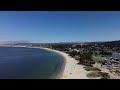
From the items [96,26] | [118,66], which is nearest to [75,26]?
[96,26]

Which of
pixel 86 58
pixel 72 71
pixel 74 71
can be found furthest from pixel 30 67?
pixel 86 58

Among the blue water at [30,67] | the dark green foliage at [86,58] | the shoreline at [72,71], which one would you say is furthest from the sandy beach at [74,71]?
the blue water at [30,67]

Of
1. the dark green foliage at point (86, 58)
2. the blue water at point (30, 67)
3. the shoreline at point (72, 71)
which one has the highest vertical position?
the dark green foliage at point (86, 58)

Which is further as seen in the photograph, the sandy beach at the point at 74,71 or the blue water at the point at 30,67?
the blue water at the point at 30,67

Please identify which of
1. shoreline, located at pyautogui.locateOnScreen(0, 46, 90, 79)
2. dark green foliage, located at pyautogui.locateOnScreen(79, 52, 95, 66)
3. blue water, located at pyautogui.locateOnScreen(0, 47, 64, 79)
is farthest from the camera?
blue water, located at pyautogui.locateOnScreen(0, 47, 64, 79)

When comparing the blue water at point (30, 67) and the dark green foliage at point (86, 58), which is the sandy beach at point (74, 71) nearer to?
the dark green foliage at point (86, 58)

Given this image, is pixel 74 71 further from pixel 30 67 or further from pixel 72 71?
pixel 30 67

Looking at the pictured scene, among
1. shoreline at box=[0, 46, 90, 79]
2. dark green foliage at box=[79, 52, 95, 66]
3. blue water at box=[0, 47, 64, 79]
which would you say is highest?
dark green foliage at box=[79, 52, 95, 66]

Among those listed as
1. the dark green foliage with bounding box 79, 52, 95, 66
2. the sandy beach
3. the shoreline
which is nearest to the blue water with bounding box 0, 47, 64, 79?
the shoreline

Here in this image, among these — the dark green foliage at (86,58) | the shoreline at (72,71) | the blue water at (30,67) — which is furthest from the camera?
the blue water at (30,67)

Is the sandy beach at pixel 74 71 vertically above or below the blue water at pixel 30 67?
above

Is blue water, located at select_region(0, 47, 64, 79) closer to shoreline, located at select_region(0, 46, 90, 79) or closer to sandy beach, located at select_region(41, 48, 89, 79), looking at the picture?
shoreline, located at select_region(0, 46, 90, 79)
